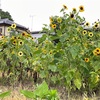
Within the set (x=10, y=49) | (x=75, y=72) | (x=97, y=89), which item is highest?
(x=10, y=49)

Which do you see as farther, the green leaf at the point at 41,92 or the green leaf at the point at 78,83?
the green leaf at the point at 78,83

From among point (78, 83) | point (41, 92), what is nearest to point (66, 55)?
point (78, 83)

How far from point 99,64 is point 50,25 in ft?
2.12

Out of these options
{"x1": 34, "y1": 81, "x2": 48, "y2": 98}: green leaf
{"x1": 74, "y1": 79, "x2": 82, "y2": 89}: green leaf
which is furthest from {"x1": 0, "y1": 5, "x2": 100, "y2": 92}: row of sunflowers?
{"x1": 34, "y1": 81, "x2": 48, "y2": 98}: green leaf

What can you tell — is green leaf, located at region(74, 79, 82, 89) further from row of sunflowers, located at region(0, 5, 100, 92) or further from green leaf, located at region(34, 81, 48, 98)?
green leaf, located at region(34, 81, 48, 98)

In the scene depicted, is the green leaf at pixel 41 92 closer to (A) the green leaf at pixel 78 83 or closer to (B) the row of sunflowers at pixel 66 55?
(B) the row of sunflowers at pixel 66 55

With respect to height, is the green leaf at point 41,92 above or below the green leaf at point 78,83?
above

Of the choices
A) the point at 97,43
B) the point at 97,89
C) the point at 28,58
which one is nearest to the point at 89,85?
the point at 97,89

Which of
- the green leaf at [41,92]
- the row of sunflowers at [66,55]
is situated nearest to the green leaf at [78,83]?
the row of sunflowers at [66,55]

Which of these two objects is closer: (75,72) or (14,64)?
(75,72)

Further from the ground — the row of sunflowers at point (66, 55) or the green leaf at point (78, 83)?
the row of sunflowers at point (66, 55)

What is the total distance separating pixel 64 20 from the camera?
87.9 inches

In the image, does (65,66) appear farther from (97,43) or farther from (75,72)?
(97,43)

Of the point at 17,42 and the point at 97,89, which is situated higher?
the point at 17,42
